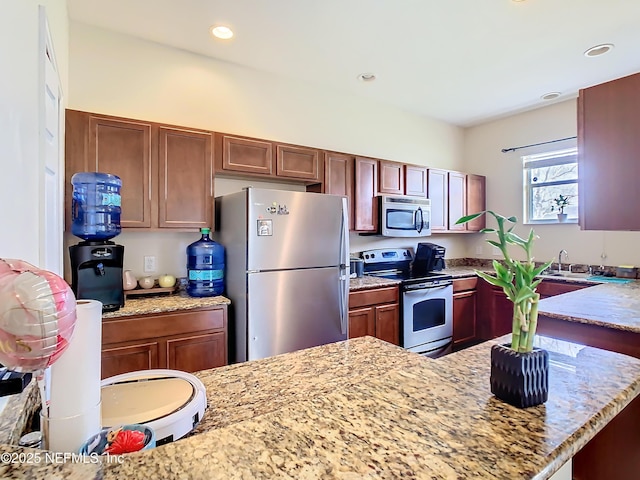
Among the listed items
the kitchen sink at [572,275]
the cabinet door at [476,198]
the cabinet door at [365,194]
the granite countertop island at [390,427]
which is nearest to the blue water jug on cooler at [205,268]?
the cabinet door at [365,194]

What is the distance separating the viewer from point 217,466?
555 mm

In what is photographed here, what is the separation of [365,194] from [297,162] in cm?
83

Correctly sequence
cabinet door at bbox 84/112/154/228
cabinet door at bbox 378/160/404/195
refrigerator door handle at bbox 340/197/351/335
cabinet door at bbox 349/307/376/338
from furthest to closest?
1. cabinet door at bbox 378/160/404/195
2. cabinet door at bbox 349/307/376/338
3. refrigerator door handle at bbox 340/197/351/335
4. cabinet door at bbox 84/112/154/228

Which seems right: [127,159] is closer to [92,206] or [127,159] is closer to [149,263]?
[92,206]

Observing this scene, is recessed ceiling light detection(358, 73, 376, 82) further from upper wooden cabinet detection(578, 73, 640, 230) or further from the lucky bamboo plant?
the lucky bamboo plant

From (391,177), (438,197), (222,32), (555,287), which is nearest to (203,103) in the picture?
(222,32)

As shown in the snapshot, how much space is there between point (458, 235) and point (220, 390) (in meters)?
4.45

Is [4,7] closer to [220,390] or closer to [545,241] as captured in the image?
[220,390]

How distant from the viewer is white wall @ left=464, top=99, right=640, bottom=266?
355cm

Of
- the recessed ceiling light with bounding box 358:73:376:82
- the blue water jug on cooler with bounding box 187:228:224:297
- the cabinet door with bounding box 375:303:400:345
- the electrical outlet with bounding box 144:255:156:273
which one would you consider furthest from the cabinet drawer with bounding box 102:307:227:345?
the recessed ceiling light with bounding box 358:73:376:82

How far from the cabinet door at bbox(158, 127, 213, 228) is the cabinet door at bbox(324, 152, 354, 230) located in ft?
3.63

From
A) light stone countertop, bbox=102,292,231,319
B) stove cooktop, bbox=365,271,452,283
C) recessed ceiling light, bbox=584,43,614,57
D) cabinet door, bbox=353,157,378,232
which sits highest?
recessed ceiling light, bbox=584,43,614,57

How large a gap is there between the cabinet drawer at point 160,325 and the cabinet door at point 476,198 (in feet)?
11.4

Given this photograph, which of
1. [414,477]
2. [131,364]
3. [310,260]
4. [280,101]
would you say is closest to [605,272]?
[310,260]
